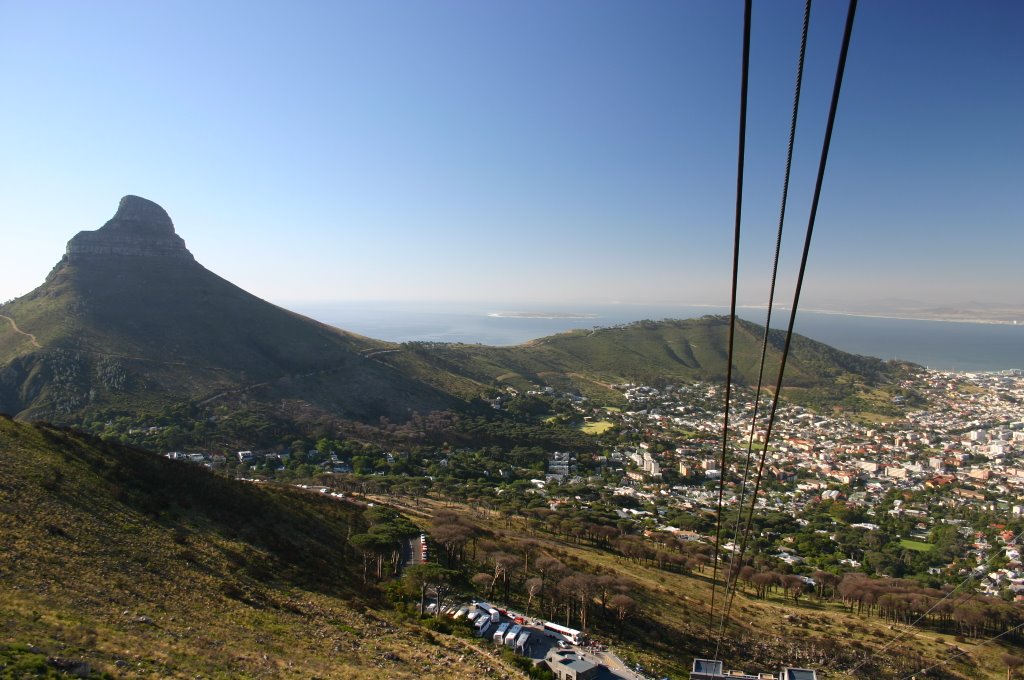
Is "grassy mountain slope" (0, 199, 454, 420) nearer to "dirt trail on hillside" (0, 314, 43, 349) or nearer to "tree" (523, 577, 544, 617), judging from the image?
"dirt trail on hillside" (0, 314, 43, 349)

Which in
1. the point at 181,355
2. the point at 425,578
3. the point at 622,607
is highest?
the point at 181,355

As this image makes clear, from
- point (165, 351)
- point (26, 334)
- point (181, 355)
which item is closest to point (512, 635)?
point (181, 355)

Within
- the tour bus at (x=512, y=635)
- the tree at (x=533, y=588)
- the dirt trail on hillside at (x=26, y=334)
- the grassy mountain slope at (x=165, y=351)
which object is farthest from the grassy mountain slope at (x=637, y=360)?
the tour bus at (x=512, y=635)

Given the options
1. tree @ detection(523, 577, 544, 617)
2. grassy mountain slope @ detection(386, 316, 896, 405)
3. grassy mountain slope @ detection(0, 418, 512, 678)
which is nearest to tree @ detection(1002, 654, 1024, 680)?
tree @ detection(523, 577, 544, 617)

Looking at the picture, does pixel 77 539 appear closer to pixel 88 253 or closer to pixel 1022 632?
pixel 1022 632

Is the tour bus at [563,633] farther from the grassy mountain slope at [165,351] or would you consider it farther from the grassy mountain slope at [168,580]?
the grassy mountain slope at [165,351]

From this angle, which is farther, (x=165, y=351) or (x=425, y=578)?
(x=165, y=351)

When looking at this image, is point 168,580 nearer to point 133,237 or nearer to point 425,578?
point 425,578
